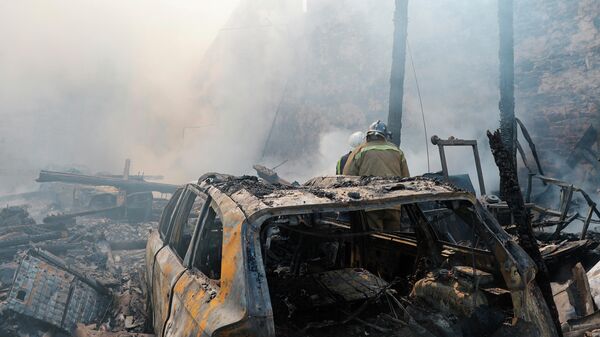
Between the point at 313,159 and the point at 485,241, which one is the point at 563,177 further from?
the point at 485,241

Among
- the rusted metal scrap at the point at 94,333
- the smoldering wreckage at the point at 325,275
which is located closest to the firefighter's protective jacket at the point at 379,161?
the smoldering wreckage at the point at 325,275

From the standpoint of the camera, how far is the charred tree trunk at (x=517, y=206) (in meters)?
2.95

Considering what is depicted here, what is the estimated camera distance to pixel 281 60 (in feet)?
63.1

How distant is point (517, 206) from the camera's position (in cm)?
302

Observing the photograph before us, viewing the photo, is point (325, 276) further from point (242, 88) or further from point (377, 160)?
point (242, 88)

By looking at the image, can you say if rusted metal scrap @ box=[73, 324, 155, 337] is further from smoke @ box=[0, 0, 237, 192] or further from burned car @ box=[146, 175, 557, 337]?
smoke @ box=[0, 0, 237, 192]

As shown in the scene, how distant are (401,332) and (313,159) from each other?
14326 millimetres

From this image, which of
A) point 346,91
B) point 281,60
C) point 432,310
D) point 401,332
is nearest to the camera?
point 401,332

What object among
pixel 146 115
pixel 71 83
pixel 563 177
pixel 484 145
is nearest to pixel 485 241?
pixel 563 177

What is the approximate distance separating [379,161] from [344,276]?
144 centimetres

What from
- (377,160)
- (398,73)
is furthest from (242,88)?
(377,160)

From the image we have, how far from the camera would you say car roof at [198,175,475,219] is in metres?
2.01

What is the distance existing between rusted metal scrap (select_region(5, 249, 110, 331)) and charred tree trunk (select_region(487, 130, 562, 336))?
4274 millimetres

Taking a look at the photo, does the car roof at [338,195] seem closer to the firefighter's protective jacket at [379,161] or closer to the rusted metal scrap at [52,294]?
the firefighter's protective jacket at [379,161]
